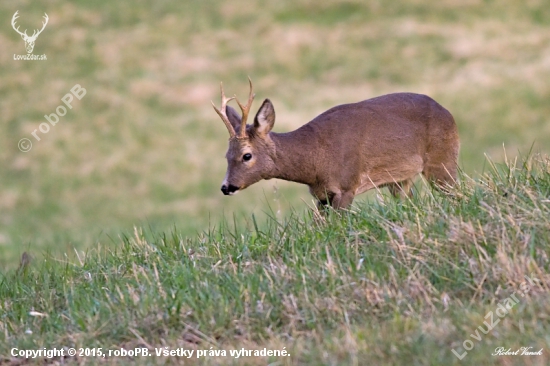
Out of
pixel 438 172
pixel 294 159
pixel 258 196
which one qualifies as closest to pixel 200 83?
pixel 258 196

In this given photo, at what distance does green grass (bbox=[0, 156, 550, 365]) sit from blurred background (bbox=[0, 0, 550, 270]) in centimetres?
1082

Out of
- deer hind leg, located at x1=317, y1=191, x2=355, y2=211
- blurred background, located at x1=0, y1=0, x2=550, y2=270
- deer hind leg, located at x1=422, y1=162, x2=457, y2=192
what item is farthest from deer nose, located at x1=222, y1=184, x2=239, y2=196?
blurred background, located at x1=0, y1=0, x2=550, y2=270

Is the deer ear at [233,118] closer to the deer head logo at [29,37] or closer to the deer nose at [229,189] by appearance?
the deer nose at [229,189]

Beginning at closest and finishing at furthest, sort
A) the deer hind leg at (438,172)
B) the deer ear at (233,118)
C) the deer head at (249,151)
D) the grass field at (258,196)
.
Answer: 1. the grass field at (258,196)
2. the deer head at (249,151)
3. the deer ear at (233,118)
4. the deer hind leg at (438,172)

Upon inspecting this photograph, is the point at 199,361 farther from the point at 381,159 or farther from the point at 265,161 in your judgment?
the point at 381,159

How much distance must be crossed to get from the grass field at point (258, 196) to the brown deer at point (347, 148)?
490mm

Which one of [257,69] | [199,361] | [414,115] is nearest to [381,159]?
[414,115]

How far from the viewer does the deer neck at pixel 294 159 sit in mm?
8352

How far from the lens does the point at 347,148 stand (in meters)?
8.32

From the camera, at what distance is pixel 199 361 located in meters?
5.38

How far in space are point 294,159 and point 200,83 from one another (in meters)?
21.2

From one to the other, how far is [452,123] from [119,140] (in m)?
17.6

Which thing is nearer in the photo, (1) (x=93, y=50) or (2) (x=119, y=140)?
(2) (x=119, y=140)


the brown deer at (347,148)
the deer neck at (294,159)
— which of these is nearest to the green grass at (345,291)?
the brown deer at (347,148)
